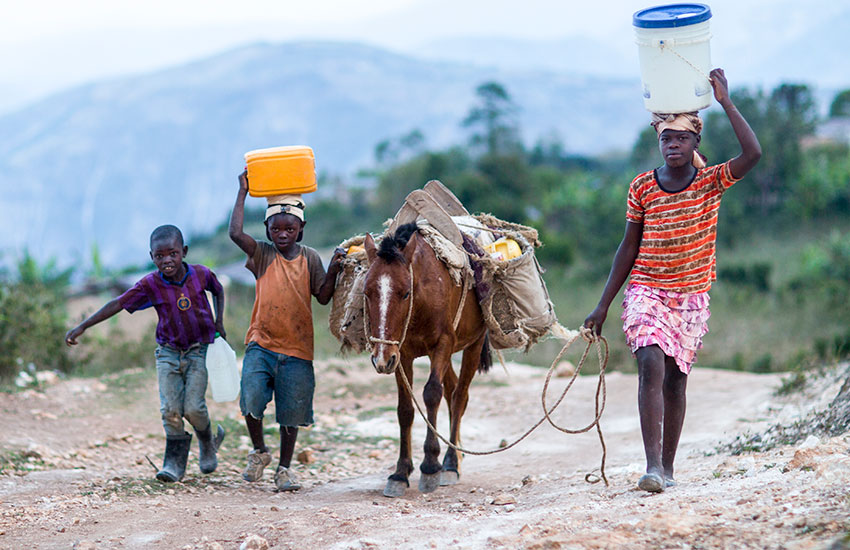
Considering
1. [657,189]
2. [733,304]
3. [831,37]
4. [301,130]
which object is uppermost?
[831,37]

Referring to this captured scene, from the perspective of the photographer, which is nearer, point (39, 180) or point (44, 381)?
point (44, 381)

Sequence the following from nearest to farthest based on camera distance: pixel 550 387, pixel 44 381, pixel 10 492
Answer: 1. pixel 10 492
2. pixel 44 381
3. pixel 550 387

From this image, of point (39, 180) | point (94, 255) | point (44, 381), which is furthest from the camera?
point (39, 180)

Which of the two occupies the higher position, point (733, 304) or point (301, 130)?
point (301, 130)

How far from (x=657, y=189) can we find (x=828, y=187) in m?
37.0

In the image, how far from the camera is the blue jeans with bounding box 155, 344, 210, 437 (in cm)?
577

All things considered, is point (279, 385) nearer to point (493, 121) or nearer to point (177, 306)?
point (177, 306)

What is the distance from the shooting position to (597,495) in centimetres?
485

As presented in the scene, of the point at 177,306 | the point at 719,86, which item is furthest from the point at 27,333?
the point at 719,86

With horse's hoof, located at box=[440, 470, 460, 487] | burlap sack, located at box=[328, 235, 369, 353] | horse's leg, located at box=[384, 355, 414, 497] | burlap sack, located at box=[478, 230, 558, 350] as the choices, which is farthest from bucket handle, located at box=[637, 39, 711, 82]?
horse's hoof, located at box=[440, 470, 460, 487]

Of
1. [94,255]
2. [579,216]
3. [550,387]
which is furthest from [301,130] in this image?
[550,387]

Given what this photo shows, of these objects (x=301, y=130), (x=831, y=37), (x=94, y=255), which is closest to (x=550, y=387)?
(x=94, y=255)

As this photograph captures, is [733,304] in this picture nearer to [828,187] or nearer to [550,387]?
[550,387]

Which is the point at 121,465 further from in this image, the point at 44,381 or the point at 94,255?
Answer: the point at 94,255
